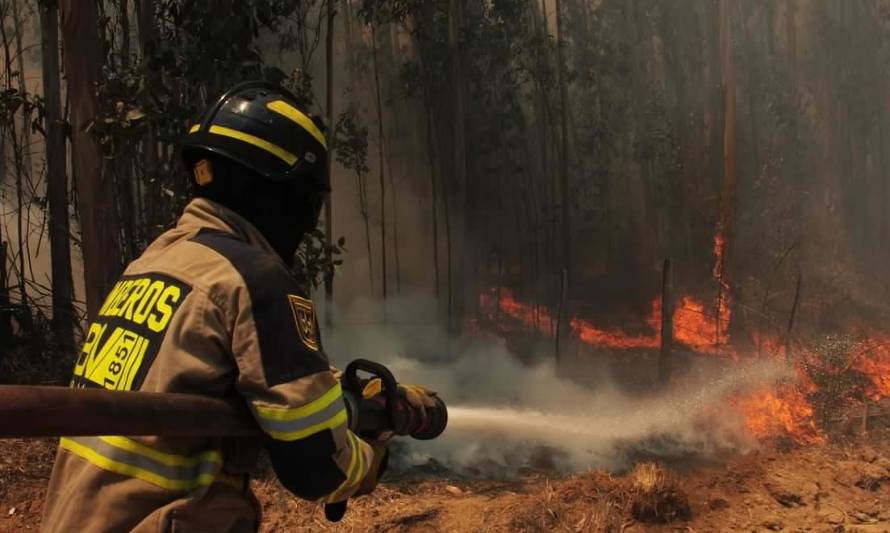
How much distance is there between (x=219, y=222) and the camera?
1388 millimetres

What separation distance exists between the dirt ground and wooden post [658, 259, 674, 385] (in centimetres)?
464

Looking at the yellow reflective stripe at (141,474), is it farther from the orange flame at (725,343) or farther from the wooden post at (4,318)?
the orange flame at (725,343)

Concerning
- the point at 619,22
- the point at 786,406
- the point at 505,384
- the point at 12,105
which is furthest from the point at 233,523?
the point at 619,22

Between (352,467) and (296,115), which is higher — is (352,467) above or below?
below

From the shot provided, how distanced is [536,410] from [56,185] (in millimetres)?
6274

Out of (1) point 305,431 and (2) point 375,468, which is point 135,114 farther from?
(1) point 305,431

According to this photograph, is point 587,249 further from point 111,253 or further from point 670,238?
point 111,253

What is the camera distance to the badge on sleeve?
1.24 m

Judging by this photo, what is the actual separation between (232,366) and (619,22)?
20.4 metres

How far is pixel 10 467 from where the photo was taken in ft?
15.8

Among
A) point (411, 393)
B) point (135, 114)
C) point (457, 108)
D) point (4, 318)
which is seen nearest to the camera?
point (411, 393)

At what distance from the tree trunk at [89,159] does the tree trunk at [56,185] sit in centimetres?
151

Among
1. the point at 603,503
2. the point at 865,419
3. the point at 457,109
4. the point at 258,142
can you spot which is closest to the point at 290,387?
the point at 258,142

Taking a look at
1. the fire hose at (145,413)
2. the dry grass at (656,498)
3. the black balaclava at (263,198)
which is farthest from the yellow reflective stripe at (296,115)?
the dry grass at (656,498)
